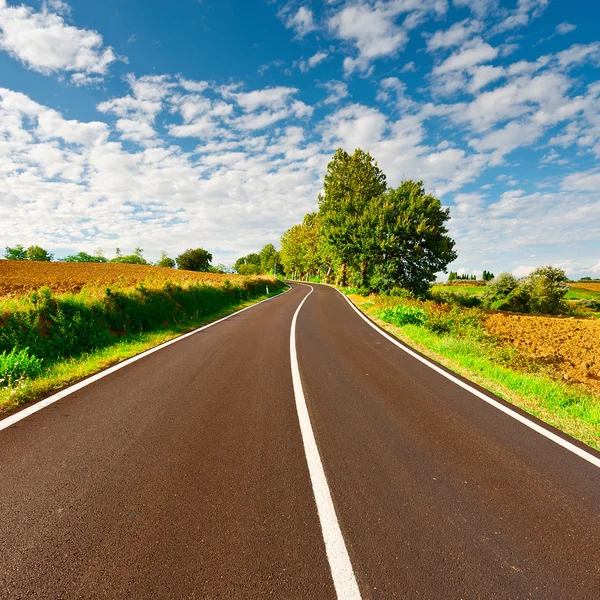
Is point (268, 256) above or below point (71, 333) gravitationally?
above

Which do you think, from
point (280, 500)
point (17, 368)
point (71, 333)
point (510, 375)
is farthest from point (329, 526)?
point (71, 333)

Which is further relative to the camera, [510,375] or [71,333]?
[71,333]

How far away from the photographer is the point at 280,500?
2.60m

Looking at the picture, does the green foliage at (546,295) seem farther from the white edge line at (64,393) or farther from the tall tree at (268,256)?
the tall tree at (268,256)

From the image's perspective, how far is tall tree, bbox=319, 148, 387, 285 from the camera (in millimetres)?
28516

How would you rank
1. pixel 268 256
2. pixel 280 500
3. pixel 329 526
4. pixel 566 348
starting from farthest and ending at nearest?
pixel 268 256 → pixel 566 348 → pixel 280 500 → pixel 329 526

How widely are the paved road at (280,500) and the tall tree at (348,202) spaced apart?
78.6 ft

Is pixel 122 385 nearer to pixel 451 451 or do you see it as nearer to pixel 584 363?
pixel 451 451

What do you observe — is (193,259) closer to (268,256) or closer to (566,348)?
(268,256)

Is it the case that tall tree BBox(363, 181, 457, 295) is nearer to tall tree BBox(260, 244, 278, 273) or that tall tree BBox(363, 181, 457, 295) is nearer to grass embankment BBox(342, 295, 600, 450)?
grass embankment BBox(342, 295, 600, 450)

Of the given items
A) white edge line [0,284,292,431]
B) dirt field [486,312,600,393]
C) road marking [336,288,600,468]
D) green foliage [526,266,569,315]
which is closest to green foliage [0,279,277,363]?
white edge line [0,284,292,431]

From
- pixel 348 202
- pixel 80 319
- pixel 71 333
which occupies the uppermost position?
pixel 348 202

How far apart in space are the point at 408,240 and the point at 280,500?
25.3m

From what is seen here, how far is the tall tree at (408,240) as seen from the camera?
81.1 feet
